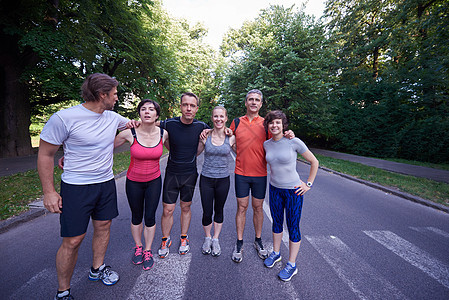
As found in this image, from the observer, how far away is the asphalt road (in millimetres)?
2221

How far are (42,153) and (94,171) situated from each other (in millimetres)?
460

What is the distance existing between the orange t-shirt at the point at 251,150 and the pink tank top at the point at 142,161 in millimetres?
1220

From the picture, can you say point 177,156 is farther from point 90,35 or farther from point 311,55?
point 311,55

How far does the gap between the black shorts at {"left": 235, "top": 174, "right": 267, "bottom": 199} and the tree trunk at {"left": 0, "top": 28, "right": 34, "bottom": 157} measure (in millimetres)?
11750

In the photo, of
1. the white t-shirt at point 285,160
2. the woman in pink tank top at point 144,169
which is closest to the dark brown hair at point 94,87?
the woman in pink tank top at point 144,169

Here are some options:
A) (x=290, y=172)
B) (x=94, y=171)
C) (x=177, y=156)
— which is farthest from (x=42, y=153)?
(x=290, y=172)

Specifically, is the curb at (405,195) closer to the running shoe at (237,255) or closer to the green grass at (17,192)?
the running shoe at (237,255)

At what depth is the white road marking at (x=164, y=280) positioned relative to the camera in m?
2.15

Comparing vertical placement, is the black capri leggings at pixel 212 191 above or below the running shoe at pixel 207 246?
above

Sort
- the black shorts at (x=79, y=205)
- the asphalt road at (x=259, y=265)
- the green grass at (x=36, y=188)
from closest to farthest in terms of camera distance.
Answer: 1. the black shorts at (x=79, y=205)
2. the asphalt road at (x=259, y=265)
3. the green grass at (x=36, y=188)

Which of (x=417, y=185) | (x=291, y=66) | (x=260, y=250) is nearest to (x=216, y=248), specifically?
(x=260, y=250)

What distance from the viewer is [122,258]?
108 inches

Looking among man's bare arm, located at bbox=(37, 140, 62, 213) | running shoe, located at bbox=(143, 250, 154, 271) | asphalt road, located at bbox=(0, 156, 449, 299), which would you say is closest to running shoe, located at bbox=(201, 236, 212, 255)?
asphalt road, located at bbox=(0, 156, 449, 299)

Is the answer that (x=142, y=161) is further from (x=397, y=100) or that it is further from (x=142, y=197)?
(x=397, y=100)
